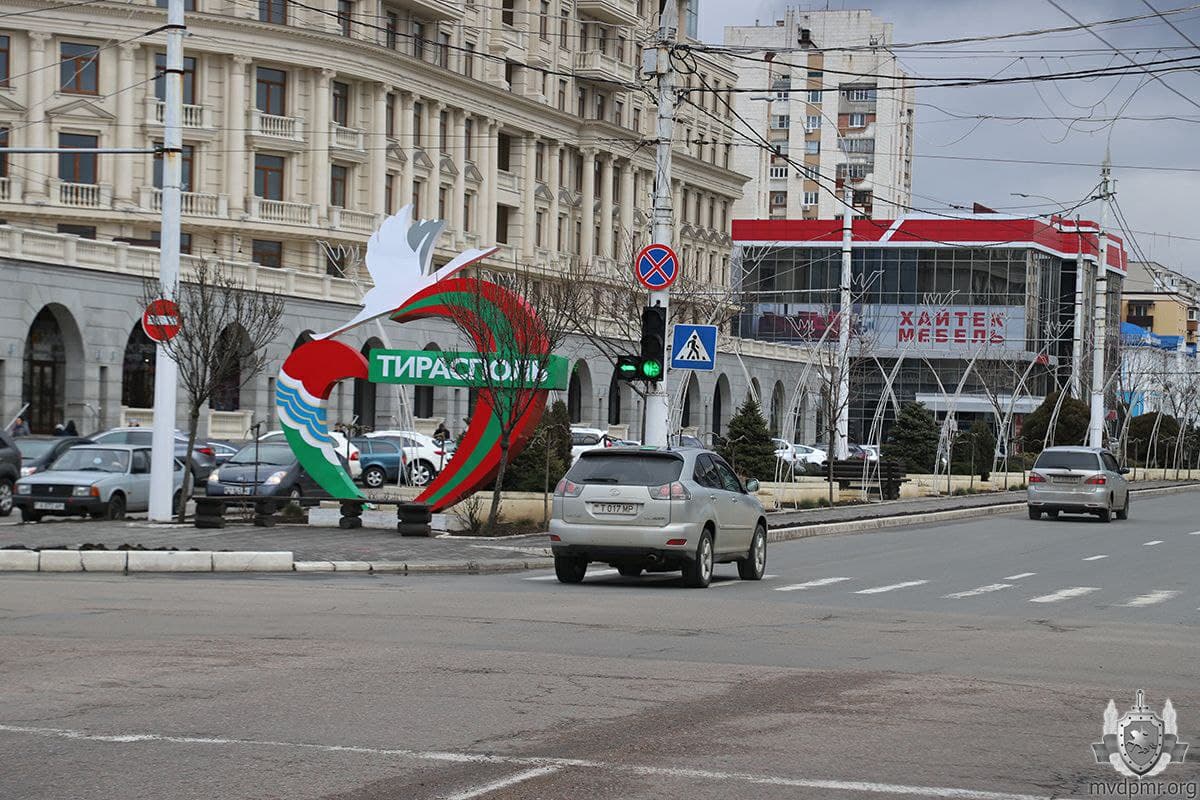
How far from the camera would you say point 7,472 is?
32.7 metres

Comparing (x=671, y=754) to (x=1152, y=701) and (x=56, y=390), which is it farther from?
(x=56, y=390)

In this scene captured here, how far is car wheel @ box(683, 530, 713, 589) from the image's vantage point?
19.6 meters

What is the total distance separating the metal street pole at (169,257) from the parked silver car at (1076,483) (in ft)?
68.6

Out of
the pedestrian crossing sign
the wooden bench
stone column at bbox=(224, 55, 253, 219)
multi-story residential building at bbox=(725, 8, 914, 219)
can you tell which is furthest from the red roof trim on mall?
the pedestrian crossing sign

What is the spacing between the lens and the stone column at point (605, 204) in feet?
316

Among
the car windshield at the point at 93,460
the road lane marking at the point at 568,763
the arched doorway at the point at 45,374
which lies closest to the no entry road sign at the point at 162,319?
the car windshield at the point at 93,460

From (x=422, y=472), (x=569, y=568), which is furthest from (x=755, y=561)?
(x=422, y=472)

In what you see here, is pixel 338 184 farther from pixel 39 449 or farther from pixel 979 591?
pixel 979 591

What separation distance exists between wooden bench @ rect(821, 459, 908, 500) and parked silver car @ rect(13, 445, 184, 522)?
71.4ft

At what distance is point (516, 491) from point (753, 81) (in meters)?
107

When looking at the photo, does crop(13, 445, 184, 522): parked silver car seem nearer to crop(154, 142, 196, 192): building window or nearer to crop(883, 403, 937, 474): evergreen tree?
crop(883, 403, 937, 474): evergreen tree

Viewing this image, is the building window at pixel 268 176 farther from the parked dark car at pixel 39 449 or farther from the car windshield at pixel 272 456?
the car windshield at pixel 272 456

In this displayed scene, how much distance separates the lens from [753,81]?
133625 millimetres

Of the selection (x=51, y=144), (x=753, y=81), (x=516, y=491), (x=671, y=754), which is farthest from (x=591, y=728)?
(x=753, y=81)
